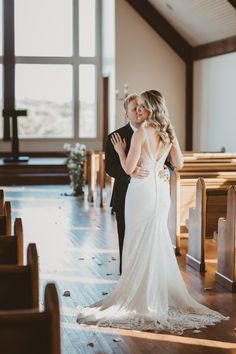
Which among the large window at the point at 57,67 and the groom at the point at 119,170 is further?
the large window at the point at 57,67

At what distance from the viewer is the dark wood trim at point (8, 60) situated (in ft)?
60.1

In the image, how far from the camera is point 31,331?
209cm

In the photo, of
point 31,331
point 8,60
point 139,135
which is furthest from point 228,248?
point 8,60

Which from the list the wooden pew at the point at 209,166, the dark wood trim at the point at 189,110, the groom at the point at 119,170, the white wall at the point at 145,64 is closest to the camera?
the groom at the point at 119,170

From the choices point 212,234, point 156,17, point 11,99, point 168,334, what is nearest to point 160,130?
point 168,334

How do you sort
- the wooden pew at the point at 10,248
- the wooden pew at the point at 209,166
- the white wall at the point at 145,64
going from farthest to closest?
the white wall at the point at 145,64
the wooden pew at the point at 209,166
the wooden pew at the point at 10,248

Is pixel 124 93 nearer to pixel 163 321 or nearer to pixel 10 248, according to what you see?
pixel 163 321

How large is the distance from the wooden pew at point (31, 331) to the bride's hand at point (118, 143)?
306cm

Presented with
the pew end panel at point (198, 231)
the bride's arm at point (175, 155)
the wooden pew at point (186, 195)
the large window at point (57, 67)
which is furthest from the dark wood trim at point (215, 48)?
the bride's arm at point (175, 155)

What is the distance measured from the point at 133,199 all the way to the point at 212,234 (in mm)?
2491

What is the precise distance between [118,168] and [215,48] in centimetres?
954

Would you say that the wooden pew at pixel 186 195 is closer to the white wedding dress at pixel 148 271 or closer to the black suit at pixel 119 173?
the black suit at pixel 119 173

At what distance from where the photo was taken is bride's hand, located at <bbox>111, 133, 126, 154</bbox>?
5123 millimetres

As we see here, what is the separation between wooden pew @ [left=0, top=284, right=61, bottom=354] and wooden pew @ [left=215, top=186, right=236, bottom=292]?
3.61m
